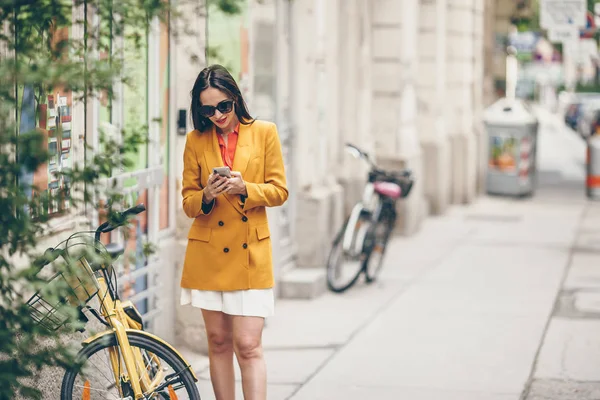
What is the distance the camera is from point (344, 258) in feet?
37.3

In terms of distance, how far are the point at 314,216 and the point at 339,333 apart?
256 centimetres

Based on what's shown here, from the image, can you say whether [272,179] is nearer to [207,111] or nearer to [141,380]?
[207,111]

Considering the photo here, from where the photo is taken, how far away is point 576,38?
18.0 metres

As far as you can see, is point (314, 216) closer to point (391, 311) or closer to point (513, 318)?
point (391, 311)

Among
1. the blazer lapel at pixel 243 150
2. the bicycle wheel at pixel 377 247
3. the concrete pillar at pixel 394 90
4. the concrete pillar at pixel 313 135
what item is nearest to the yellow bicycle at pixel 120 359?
the blazer lapel at pixel 243 150

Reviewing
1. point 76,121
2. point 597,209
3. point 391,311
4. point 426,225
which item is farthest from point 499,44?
point 76,121

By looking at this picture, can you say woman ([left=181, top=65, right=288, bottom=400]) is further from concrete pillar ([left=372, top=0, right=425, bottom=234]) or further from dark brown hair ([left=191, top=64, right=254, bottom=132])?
concrete pillar ([left=372, top=0, right=425, bottom=234])

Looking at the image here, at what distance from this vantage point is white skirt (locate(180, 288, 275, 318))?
5309 millimetres

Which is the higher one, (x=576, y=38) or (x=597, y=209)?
(x=576, y=38)

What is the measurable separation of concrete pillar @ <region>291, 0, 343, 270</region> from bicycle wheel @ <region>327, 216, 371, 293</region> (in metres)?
0.40

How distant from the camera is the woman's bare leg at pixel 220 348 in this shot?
5402mm

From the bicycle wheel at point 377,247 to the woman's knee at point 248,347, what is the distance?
5935 millimetres

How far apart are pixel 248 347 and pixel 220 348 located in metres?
0.17

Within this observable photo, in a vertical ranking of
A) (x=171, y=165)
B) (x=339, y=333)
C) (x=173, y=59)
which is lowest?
(x=339, y=333)
